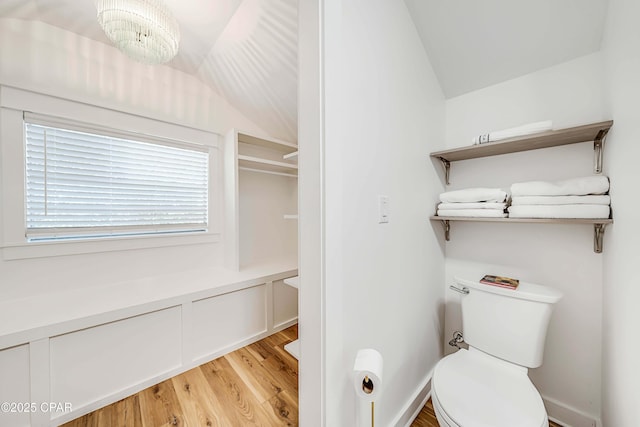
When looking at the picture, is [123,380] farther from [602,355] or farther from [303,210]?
[602,355]

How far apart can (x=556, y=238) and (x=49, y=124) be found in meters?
A: 3.35


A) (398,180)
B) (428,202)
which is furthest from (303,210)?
(428,202)

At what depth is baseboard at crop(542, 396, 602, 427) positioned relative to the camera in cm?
118

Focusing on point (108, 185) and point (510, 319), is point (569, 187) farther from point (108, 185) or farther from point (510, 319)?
point (108, 185)

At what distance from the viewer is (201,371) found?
166 cm

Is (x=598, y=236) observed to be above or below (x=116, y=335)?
above

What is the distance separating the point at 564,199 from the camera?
1.09 metres

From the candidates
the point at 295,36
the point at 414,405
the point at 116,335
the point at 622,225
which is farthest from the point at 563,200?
the point at 116,335

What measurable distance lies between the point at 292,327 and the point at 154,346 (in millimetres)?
1153

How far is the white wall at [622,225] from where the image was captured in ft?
2.37

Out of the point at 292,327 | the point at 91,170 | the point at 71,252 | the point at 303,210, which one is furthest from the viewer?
the point at 292,327

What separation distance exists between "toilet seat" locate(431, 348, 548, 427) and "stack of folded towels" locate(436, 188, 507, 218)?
80 centimetres

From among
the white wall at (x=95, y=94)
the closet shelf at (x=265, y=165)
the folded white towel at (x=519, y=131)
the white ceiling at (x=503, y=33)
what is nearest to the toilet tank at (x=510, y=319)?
the folded white towel at (x=519, y=131)

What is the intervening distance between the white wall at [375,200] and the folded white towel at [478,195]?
0.13 m
